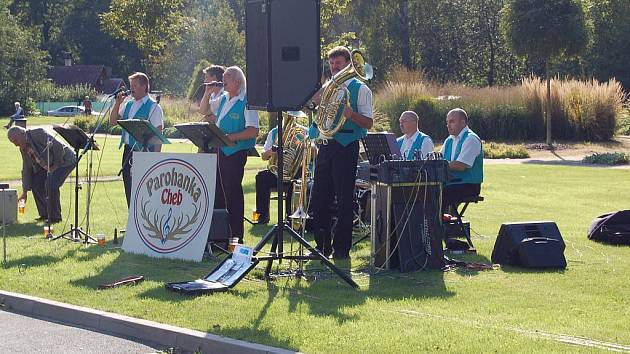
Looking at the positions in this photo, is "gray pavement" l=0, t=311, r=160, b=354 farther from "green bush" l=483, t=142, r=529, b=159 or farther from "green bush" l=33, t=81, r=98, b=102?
"green bush" l=33, t=81, r=98, b=102

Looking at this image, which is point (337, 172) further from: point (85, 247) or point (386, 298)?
point (85, 247)

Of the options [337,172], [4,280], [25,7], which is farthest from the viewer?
[25,7]

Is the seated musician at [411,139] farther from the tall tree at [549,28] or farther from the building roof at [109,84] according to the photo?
the building roof at [109,84]

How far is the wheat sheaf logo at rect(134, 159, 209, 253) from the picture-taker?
10.5 meters

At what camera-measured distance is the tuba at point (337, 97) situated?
10086 mm

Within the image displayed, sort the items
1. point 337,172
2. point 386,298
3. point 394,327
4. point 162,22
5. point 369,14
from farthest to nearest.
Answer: point 369,14 → point 162,22 → point 337,172 → point 386,298 → point 394,327

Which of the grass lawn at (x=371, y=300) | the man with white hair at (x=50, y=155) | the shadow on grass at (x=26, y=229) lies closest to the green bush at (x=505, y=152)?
the grass lawn at (x=371, y=300)

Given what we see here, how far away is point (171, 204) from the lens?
10758 mm

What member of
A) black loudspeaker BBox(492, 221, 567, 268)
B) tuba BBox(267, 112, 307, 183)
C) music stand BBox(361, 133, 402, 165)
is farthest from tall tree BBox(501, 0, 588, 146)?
black loudspeaker BBox(492, 221, 567, 268)

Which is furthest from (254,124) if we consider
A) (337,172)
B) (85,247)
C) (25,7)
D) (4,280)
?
(25,7)

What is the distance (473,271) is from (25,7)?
91628 millimetres

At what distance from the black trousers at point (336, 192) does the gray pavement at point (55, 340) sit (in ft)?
11.4

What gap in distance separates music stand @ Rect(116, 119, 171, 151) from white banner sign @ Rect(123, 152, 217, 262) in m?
0.37

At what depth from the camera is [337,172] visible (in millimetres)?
10547
